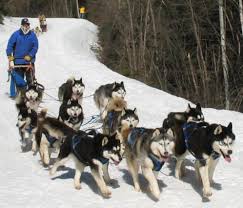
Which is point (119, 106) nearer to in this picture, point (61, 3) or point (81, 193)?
point (81, 193)

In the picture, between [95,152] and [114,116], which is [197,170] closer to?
[95,152]

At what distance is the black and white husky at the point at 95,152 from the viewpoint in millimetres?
5039

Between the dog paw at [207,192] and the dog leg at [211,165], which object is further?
the dog leg at [211,165]

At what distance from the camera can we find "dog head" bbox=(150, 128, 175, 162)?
4965mm

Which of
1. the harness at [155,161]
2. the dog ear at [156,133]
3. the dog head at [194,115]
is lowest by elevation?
the harness at [155,161]

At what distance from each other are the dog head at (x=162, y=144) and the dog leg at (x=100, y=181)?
63 cm

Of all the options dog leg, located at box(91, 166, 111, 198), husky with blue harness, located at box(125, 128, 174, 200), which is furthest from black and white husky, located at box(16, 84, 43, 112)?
dog leg, located at box(91, 166, 111, 198)

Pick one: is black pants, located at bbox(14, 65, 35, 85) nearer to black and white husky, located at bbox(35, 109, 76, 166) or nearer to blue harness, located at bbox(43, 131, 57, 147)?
black and white husky, located at bbox(35, 109, 76, 166)

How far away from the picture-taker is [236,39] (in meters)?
15.6

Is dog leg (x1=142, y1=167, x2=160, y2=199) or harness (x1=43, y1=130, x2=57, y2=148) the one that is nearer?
dog leg (x1=142, y1=167, x2=160, y2=199)

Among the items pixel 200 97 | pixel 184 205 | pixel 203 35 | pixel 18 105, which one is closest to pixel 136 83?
pixel 200 97

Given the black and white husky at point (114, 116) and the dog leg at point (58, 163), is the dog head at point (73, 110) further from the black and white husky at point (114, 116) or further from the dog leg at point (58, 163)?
the dog leg at point (58, 163)

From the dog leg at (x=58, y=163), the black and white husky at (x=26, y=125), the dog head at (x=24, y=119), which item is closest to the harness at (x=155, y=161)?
the dog leg at (x=58, y=163)

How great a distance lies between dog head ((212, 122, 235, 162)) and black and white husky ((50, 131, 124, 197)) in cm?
104
